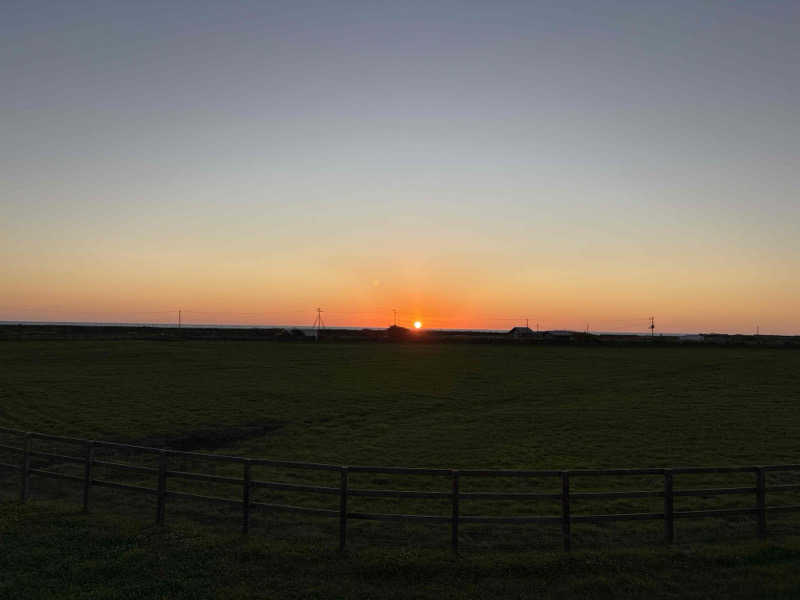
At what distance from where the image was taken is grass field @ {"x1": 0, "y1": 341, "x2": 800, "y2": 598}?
9227mm

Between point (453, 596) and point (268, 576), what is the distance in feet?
9.57

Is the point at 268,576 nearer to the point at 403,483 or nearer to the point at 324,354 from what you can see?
the point at 403,483

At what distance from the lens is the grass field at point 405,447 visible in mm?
9227

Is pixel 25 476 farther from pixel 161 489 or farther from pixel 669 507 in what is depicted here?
pixel 669 507

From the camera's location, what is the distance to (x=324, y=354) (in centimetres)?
6356

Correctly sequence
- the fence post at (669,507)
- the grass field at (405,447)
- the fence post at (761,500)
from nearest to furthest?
1. the grass field at (405,447)
2. the fence post at (669,507)
3. the fence post at (761,500)

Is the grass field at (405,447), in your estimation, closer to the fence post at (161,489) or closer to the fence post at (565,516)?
the fence post at (161,489)

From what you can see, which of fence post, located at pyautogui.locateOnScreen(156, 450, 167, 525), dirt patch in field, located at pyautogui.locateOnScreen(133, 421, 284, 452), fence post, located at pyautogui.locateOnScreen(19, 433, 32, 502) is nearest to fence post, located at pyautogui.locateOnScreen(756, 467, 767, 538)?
fence post, located at pyautogui.locateOnScreen(156, 450, 167, 525)

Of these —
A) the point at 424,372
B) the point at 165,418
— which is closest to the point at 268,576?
the point at 165,418

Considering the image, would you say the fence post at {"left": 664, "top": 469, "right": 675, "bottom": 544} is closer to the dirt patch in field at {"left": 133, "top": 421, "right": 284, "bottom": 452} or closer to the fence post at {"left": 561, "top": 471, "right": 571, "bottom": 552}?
the fence post at {"left": 561, "top": 471, "right": 571, "bottom": 552}

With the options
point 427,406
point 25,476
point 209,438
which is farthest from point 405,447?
point 25,476

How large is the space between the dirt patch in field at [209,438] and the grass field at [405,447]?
17 cm

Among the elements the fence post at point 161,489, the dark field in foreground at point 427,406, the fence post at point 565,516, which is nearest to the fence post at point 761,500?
the fence post at point 565,516

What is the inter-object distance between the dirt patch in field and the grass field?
6.8 inches
